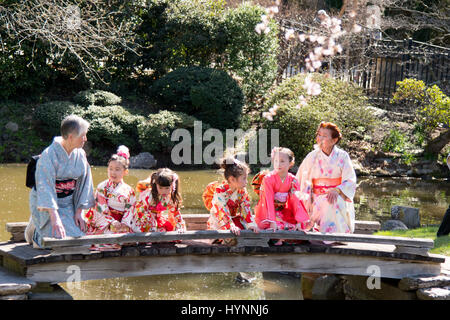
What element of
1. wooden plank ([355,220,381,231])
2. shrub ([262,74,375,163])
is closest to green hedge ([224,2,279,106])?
shrub ([262,74,375,163])

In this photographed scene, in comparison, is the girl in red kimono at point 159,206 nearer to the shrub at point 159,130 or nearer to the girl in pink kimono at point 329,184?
the girl in pink kimono at point 329,184

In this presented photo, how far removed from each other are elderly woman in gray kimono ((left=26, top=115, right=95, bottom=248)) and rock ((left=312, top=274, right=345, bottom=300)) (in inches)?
100

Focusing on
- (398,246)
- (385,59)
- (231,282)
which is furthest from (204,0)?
(398,246)

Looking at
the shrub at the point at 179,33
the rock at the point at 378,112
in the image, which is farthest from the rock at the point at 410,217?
the shrub at the point at 179,33

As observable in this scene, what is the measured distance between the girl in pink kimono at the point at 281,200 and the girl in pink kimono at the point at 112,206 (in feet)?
3.80

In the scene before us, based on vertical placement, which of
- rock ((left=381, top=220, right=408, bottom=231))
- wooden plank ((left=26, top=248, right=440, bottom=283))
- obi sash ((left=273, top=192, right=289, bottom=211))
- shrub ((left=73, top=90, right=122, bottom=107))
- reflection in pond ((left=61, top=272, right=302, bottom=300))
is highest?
shrub ((left=73, top=90, right=122, bottom=107))

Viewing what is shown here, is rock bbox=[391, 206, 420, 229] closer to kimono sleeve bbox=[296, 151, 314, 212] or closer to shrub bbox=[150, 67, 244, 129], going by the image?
kimono sleeve bbox=[296, 151, 314, 212]

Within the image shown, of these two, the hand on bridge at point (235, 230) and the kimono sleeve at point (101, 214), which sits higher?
the kimono sleeve at point (101, 214)

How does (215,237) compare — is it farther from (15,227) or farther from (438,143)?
(438,143)

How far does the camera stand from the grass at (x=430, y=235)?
6.40m

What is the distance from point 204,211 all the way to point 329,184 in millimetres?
4020

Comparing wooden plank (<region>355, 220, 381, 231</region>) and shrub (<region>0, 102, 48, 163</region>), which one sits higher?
shrub (<region>0, 102, 48, 163</region>)

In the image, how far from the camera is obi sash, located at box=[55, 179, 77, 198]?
15.2ft

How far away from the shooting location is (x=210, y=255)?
16.4 feet
